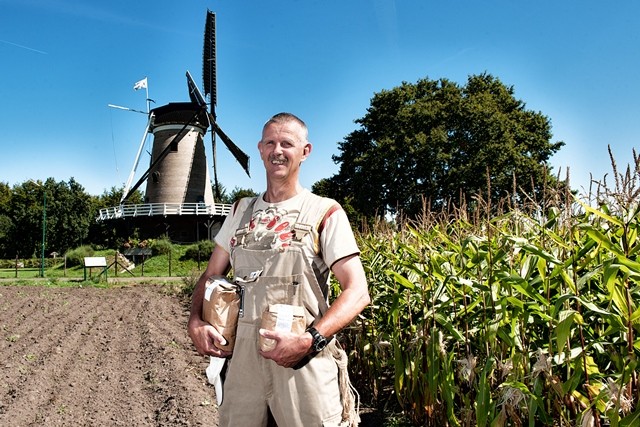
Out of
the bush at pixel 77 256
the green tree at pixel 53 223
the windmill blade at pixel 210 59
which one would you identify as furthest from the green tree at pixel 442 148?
the green tree at pixel 53 223

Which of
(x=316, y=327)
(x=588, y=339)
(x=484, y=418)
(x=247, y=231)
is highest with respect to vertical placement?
(x=247, y=231)

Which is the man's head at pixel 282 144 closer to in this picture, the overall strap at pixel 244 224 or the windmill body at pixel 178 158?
the overall strap at pixel 244 224

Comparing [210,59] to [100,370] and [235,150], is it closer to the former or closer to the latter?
[235,150]

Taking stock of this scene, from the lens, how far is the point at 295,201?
236cm

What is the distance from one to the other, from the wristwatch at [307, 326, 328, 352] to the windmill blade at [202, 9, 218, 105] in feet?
113

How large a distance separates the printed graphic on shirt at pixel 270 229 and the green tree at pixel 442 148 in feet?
74.7

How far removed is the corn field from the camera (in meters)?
2.19

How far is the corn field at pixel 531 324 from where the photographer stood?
7.18ft

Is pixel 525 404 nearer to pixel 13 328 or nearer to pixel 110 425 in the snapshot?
pixel 110 425

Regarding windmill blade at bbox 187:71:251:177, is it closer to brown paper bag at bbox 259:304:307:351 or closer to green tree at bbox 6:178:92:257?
green tree at bbox 6:178:92:257

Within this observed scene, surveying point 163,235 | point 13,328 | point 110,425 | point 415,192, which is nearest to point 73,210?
point 163,235

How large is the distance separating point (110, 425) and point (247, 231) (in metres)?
3.10

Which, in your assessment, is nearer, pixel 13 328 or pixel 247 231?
pixel 247 231

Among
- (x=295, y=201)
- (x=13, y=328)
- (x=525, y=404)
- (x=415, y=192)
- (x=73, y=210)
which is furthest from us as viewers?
(x=73, y=210)
